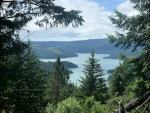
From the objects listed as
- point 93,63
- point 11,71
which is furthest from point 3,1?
point 93,63

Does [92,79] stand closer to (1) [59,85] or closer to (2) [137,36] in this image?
(1) [59,85]

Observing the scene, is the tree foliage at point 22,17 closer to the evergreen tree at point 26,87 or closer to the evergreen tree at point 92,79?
the evergreen tree at point 26,87

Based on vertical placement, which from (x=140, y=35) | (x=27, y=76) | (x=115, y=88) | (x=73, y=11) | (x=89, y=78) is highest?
(x=73, y=11)

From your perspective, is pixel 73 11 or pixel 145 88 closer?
pixel 73 11

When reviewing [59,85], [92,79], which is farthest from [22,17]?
[92,79]

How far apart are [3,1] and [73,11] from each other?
3.03 meters

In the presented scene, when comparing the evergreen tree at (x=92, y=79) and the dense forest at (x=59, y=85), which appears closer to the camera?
the dense forest at (x=59, y=85)

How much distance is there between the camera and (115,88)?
75.6 ft

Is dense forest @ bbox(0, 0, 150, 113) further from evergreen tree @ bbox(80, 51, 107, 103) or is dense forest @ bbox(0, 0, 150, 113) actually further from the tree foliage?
evergreen tree @ bbox(80, 51, 107, 103)

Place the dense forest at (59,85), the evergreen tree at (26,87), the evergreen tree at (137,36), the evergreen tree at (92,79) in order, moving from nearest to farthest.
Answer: the dense forest at (59,85) < the evergreen tree at (137,36) < the evergreen tree at (26,87) < the evergreen tree at (92,79)

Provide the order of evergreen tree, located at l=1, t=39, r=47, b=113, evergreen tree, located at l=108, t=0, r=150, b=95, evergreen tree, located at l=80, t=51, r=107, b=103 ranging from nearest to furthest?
evergreen tree, located at l=108, t=0, r=150, b=95 < evergreen tree, located at l=1, t=39, r=47, b=113 < evergreen tree, located at l=80, t=51, r=107, b=103

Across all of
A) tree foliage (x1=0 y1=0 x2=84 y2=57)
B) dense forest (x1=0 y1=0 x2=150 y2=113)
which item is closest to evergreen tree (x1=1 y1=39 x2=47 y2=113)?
dense forest (x1=0 y1=0 x2=150 y2=113)

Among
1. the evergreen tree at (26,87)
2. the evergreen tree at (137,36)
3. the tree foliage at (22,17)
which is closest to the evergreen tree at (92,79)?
the evergreen tree at (26,87)

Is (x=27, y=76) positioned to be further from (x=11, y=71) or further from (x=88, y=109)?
(x=11, y=71)
